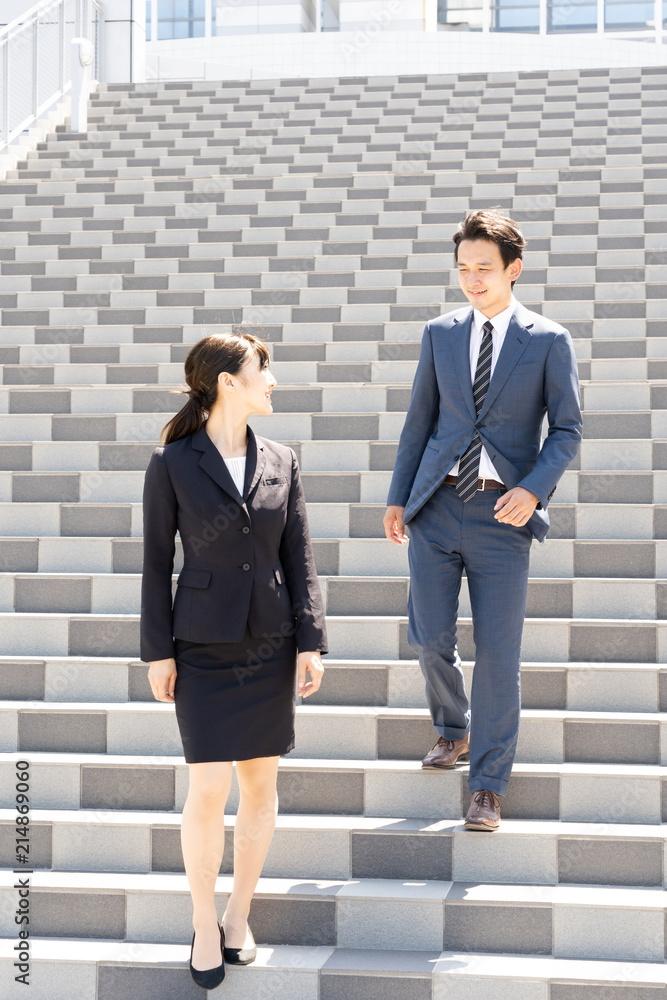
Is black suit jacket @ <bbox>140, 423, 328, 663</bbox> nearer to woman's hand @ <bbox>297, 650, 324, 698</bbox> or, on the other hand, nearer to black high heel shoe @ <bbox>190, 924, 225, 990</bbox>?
woman's hand @ <bbox>297, 650, 324, 698</bbox>

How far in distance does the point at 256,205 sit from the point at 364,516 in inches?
170

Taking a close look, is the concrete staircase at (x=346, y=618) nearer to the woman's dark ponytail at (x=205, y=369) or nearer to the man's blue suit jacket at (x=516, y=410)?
the man's blue suit jacket at (x=516, y=410)

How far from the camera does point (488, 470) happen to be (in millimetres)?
3023

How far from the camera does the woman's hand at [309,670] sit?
9.04ft

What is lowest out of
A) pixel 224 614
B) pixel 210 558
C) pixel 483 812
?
pixel 483 812

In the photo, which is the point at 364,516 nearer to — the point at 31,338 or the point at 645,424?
the point at 645,424

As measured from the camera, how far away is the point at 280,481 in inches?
112

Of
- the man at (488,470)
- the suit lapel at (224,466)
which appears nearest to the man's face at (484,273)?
the man at (488,470)

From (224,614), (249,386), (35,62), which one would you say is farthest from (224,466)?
(35,62)

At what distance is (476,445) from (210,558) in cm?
81

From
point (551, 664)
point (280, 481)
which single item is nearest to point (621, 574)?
point (551, 664)

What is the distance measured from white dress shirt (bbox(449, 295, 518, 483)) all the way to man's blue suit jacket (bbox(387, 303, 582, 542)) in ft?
0.05

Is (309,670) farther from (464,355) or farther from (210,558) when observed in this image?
(464,355)

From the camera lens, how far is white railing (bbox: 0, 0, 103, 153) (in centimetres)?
965
